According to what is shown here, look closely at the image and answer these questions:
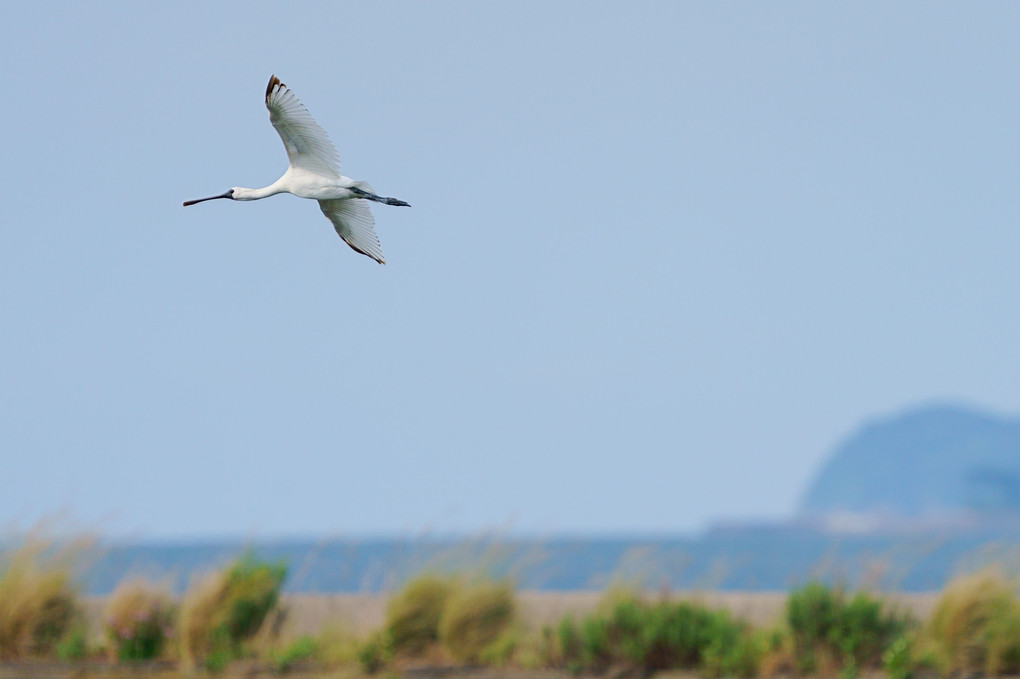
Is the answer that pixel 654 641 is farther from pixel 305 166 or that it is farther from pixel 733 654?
pixel 305 166

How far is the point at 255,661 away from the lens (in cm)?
870

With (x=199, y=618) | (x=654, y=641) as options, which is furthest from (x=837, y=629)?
(x=199, y=618)

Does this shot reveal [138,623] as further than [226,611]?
Yes

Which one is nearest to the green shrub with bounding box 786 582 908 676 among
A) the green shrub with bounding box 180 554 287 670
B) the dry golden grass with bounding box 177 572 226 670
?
the green shrub with bounding box 180 554 287 670

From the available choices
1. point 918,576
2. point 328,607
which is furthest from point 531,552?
point 918,576

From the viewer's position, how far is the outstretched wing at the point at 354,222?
17.2ft

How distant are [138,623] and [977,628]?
19.0 ft

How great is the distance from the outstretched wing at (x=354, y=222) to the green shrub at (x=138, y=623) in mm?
4887

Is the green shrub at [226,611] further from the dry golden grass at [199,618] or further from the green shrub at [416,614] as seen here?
the green shrub at [416,614]

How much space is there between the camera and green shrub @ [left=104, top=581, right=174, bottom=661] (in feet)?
29.6

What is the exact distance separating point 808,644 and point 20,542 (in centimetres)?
604

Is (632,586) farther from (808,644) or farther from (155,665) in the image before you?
(155,665)

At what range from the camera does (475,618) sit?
28.4 feet

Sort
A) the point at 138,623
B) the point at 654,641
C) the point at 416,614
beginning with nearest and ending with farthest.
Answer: the point at 654,641, the point at 416,614, the point at 138,623
